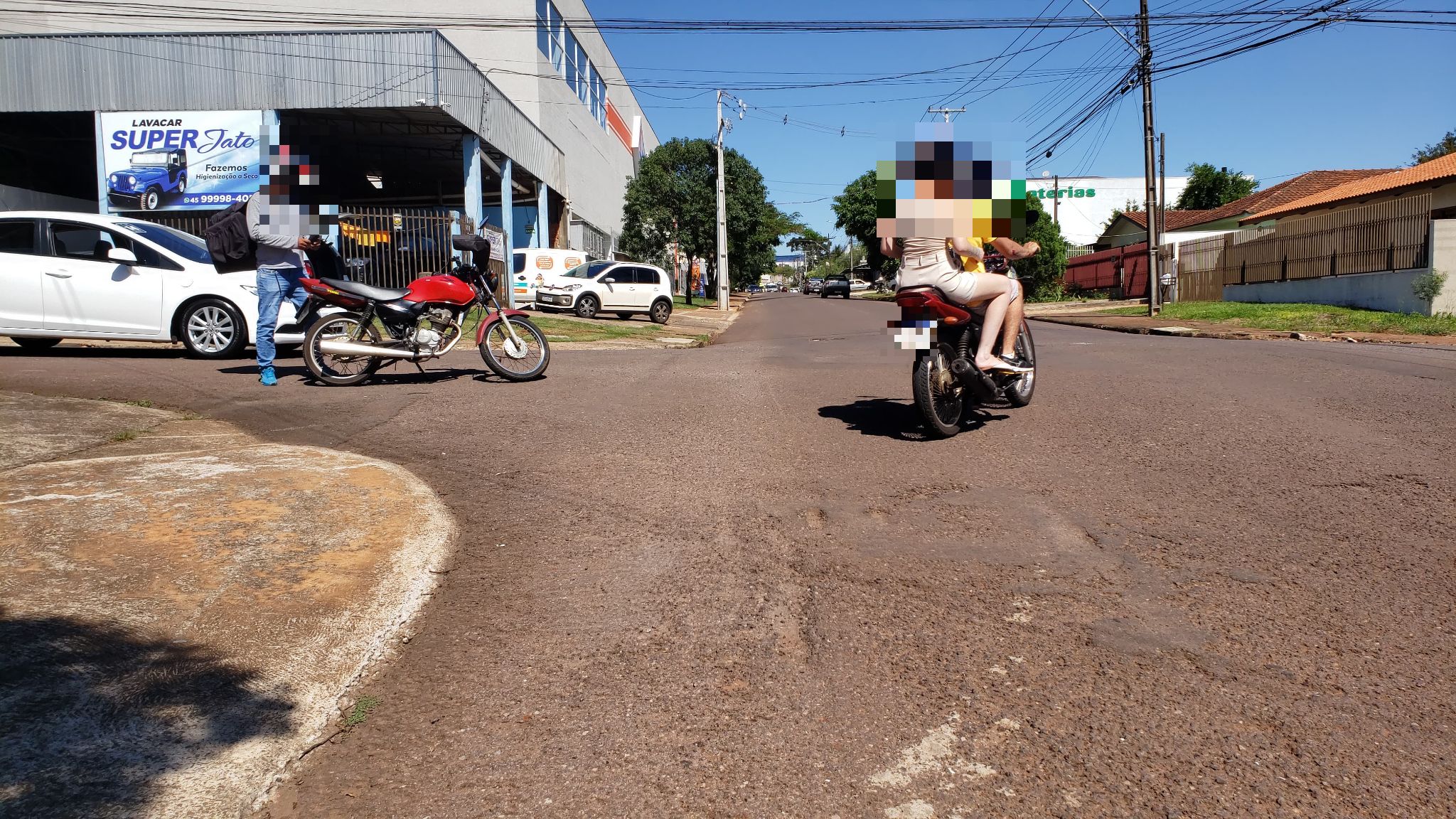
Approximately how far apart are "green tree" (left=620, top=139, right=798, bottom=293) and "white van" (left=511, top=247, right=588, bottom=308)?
62.0 ft

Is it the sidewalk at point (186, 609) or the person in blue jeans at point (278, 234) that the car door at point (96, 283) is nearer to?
the person in blue jeans at point (278, 234)

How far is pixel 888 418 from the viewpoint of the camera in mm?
7094

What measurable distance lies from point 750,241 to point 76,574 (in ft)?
154

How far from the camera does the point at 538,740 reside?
2613mm

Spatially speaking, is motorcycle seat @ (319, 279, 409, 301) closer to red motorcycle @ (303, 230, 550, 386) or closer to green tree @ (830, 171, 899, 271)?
red motorcycle @ (303, 230, 550, 386)

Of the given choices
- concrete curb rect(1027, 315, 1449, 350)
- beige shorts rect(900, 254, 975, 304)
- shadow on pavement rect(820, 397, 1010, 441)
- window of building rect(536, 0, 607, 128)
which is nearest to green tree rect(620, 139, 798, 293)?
window of building rect(536, 0, 607, 128)

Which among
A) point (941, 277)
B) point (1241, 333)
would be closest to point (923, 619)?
point (941, 277)

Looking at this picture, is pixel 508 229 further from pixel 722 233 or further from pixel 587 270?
pixel 722 233

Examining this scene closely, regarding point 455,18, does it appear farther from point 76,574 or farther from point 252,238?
point 76,574

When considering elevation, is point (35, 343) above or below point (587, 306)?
below

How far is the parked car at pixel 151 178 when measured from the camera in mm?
21312

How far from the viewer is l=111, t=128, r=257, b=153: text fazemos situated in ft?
69.9

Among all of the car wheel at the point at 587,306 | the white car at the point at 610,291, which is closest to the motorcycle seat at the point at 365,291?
the white car at the point at 610,291

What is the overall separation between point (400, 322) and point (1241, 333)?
13.5 meters
